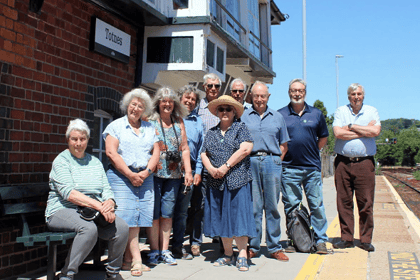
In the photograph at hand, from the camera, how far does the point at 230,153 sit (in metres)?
5.00

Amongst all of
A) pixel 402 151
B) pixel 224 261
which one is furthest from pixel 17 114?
pixel 402 151

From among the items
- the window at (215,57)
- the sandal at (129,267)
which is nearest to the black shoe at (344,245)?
the sandal at (129,267)

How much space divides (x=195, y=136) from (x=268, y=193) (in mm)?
1135

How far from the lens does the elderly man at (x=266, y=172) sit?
214 inches

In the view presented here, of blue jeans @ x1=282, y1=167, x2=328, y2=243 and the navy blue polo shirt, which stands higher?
the navy blue polo shirt

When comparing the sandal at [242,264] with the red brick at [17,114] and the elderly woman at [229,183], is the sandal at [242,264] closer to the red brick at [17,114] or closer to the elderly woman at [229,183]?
the elderly woman at [229,183]

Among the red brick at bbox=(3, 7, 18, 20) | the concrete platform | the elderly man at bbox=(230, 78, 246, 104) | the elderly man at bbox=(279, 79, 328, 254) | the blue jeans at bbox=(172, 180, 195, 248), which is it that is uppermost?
the red brick at bbox=(3, 7, 18, 20)

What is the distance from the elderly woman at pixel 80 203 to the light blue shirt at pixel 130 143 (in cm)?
34

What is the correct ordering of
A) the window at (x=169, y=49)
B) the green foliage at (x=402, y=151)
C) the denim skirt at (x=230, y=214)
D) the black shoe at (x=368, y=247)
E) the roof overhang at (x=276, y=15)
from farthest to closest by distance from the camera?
1. the green foliage at (x=402, y=151)
2. the roof overhang at (x=276, y=15)
3. the window at (x=169, y=49)
4. the black shoe at (x=368, y=247)
5. the denim skirt at (x=230, y=214)

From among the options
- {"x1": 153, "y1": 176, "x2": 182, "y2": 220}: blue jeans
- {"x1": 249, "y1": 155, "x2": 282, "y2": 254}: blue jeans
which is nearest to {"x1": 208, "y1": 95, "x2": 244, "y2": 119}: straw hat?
{"x1": 249, "y1": 155, "x2": 282, "y2": 254}: blue jeans

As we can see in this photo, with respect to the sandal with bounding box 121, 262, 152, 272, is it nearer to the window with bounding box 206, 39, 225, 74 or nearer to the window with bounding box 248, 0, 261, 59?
the window with bounding box 206, 39, 225, 74

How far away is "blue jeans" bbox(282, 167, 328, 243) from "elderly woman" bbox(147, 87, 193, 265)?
144 cm

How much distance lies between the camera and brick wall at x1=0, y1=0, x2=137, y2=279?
4520 mm

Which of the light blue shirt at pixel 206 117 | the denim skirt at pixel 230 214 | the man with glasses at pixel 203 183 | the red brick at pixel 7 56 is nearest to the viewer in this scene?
the red brick at pixel 7 56
